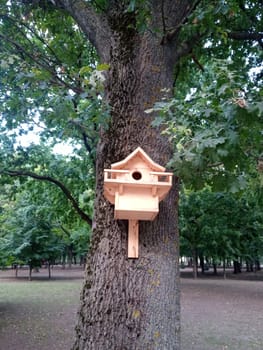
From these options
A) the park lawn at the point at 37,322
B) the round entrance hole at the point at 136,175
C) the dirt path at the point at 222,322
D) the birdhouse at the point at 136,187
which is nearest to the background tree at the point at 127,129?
the birdhouse at the point at 136,187

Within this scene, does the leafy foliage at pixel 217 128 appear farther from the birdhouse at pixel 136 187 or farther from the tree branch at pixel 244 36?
the tree branch at pixel 244 36

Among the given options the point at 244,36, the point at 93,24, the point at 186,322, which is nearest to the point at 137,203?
the point at 93,24

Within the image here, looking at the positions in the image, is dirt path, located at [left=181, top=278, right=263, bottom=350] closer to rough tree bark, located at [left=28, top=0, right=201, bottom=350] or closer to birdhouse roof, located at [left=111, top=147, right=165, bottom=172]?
rough tree bark, located at [left=28, top=0, right=201, bottom=350]

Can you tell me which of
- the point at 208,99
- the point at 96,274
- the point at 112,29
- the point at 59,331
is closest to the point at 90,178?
the point at 59,331

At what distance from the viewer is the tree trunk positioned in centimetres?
215

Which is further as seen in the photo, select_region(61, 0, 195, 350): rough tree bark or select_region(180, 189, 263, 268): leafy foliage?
select_region(180, 189, 263, 268): leafy foliage

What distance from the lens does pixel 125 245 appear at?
232 centimetres

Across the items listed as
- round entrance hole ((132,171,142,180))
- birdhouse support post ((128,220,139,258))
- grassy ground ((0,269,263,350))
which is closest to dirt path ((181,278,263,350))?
grassy ground ((0,269,263,350))

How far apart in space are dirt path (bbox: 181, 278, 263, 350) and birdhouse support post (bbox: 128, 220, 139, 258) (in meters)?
4.44

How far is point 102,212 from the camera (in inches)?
99.3

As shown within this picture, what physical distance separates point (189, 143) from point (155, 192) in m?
0.53

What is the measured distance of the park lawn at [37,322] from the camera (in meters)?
6.32

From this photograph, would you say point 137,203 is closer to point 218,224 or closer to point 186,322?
point 186,322

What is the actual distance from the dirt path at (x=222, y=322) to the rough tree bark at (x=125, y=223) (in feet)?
14.0
